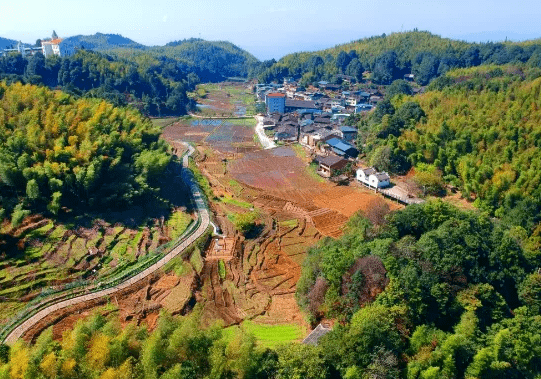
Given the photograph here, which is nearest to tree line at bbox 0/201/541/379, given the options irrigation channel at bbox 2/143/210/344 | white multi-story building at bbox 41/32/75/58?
irrigation channel at bbox 2/143/210/344

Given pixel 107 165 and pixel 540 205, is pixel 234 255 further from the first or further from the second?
pixel 540 205

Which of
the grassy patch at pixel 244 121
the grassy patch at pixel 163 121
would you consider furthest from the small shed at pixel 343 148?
the grassy patch at pixel 163 121

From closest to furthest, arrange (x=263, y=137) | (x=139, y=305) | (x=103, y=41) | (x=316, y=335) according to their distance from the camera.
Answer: (x=316, y=335), (x=139, y=305), (x=263, y=137), (x=103, y=41)

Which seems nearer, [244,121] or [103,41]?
[244,121]

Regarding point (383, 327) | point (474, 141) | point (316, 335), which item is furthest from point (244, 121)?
point (383, 327)

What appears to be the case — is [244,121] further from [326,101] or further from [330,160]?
[330,160]

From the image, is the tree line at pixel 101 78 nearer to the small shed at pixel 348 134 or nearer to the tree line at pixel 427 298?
the small shed at pixel 348 134

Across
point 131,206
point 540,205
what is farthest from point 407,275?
point 131,206

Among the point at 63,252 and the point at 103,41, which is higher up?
the point at 103,41
